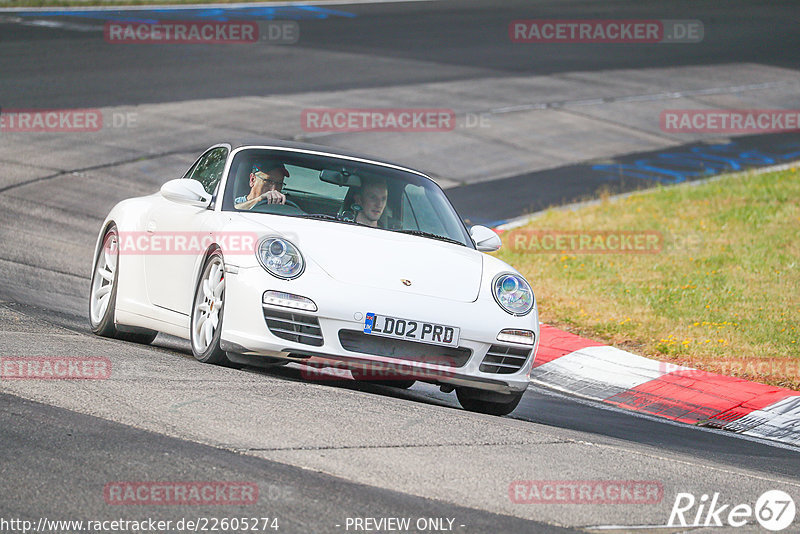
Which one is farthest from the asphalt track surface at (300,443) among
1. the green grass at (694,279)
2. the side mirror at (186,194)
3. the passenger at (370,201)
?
the green grass at (694,279)

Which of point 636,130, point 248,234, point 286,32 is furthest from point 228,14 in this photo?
point 248,234

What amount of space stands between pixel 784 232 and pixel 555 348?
5.42 metres

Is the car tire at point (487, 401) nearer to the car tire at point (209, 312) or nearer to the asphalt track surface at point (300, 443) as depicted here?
the asphalt track surface at point (300, 443)

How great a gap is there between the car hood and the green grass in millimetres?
3007

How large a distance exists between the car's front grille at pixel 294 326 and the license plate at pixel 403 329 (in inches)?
10.8

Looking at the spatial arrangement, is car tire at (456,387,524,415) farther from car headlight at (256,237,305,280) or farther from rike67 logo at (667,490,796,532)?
rike67 logo at (667,490,796,532)

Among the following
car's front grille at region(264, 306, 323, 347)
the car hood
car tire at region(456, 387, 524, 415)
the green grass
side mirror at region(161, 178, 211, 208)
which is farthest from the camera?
the green grass

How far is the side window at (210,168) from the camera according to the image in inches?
303

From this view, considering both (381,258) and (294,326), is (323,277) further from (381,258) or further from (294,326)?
(381,258)

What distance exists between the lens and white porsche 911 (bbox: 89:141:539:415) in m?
6.34

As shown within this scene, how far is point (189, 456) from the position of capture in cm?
471

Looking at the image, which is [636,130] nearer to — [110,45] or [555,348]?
[110,45]

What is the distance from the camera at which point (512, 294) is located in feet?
22.5

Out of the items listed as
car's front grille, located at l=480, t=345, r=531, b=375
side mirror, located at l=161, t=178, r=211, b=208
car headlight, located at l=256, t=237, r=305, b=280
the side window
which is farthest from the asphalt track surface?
the side window
